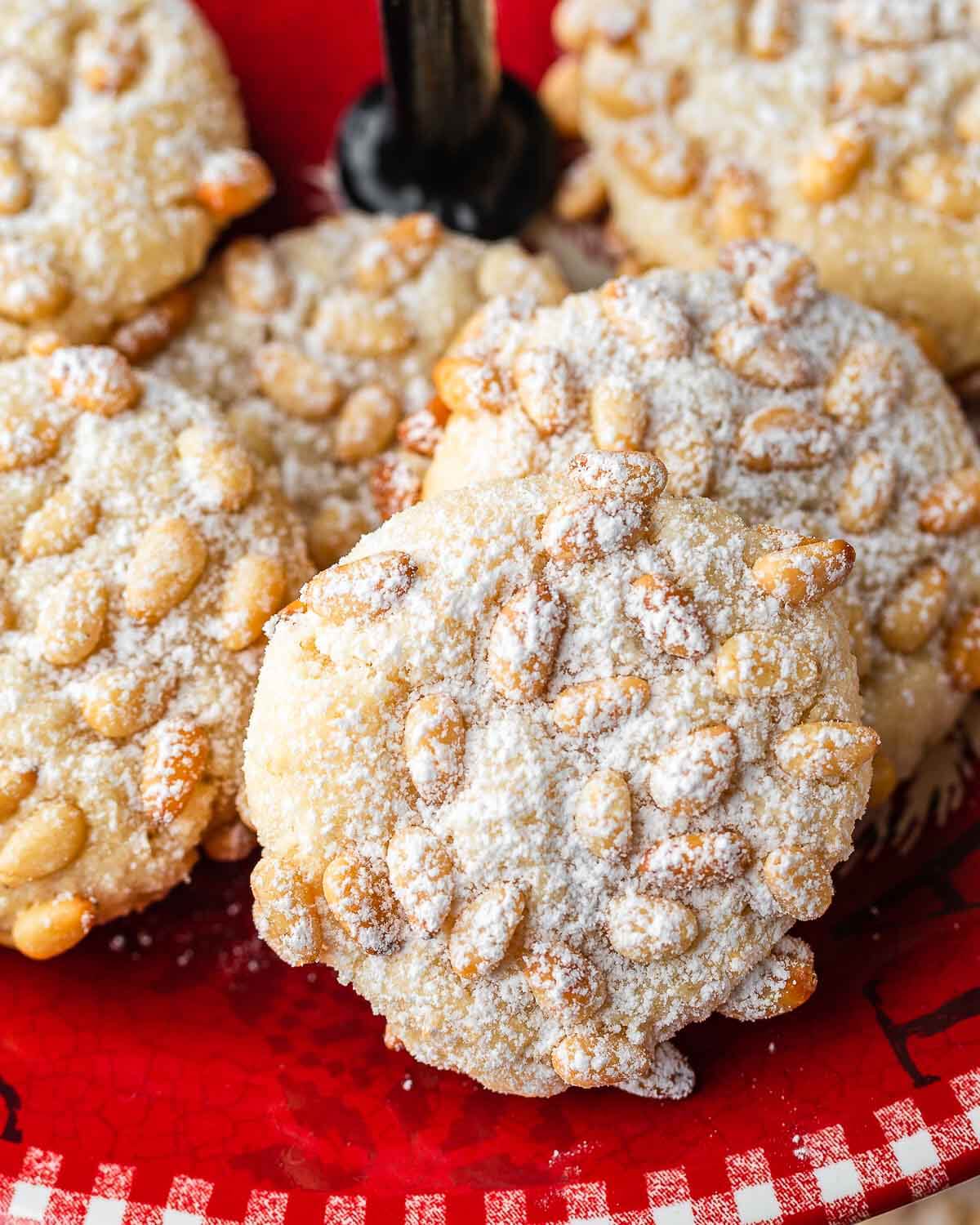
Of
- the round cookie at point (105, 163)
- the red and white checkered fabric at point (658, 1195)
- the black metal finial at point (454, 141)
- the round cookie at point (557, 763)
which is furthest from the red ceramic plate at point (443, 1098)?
the black metal finial at point (454, 141)

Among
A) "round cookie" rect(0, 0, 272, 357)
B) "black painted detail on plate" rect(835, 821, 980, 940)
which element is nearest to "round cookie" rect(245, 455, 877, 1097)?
"black painted detail on plate" rect(835, 821, 980, 940)

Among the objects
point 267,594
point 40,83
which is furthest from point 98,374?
point 40,83

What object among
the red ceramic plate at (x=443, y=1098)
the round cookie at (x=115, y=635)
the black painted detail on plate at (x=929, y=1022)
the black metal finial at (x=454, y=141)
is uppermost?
the black metal finial at (x=454, y=141)

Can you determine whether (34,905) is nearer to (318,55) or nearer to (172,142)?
(172,142)

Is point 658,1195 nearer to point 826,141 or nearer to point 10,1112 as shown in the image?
point 10,1112

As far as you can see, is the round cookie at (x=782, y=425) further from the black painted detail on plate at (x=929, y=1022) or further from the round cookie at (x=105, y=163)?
the round cookie at (x=105, y=163)

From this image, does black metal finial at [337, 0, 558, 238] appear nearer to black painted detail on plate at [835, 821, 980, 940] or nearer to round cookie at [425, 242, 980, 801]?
round cookie at [425, 242, 980, 801]
